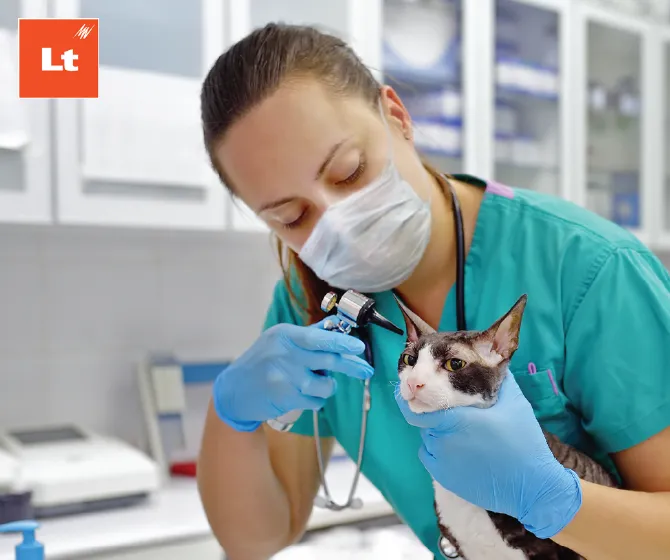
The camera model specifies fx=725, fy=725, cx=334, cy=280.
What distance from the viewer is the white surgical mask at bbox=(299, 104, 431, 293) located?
91cm

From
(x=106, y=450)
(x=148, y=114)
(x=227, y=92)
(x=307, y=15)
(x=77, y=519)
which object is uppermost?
(x=307, y=15)

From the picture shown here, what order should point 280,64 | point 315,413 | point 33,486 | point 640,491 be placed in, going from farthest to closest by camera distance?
1. point 33,486
2. point 315,413
3. point 280,64
4. point 640,491

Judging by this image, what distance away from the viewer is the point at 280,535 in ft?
3.73

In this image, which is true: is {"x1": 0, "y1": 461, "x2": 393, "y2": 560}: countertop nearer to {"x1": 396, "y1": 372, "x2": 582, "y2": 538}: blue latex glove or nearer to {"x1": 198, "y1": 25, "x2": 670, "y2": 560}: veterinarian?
{"x1": 198, "y1": 25, "x2": 670, "y2": 560}: veterinarian

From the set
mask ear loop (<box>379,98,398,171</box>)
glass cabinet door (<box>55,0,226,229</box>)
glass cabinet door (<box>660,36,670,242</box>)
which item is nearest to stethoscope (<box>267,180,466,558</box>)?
mask ear loop (<box>379,98,398,171</box>)

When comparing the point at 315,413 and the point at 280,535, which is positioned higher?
the point at 315,413

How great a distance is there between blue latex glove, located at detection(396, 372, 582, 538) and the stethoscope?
12cm

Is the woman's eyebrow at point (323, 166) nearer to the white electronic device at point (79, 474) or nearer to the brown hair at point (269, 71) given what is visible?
the brown hair at point (269, 71)

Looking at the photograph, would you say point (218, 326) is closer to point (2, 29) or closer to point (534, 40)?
point (2, 29)

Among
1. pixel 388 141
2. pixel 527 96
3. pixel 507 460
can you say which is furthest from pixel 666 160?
pixel 507 460

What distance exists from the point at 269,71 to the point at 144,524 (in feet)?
3.14

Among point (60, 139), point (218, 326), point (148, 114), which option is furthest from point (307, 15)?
point (218, 326)

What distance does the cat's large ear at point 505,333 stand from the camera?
68cm

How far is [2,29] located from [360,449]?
36.6 inches
